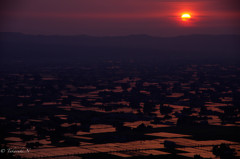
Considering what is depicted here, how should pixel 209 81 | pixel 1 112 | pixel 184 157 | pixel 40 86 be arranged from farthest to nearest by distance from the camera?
pixel 209 81 → pixel 40 86 → pixel 1 112 → pixel 184 157

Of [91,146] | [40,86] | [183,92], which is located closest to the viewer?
[91,146]

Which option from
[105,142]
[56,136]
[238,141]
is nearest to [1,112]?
[56,136]

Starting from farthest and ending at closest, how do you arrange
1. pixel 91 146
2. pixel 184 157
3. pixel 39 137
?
pixel 39 137 < pixel 91 146 < pixel 184 157

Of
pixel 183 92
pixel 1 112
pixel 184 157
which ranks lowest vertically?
pixel 184 157

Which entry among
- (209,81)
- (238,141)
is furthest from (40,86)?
(238,141)

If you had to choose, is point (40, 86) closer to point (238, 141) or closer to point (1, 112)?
point (1, 112)

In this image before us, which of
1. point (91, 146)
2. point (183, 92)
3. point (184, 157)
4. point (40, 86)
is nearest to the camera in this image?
point (184, 157)

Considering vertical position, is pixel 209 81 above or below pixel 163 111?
above

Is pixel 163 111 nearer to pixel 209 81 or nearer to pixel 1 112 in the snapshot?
pixel 1 112

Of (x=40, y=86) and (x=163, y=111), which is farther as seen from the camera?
(x=40, y=86)
